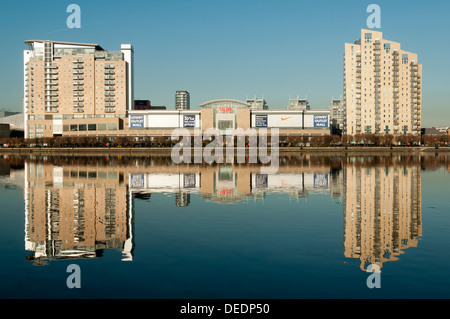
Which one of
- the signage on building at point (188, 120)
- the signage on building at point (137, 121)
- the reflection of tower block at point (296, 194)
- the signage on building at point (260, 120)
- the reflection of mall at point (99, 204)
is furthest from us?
the signage on building at point (137, 121)

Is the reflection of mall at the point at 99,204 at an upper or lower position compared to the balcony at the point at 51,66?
lower

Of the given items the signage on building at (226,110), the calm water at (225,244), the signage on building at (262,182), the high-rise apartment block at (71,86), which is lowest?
the calm water at (225,244)

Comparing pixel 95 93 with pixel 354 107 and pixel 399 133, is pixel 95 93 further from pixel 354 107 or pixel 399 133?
pixel 399 133

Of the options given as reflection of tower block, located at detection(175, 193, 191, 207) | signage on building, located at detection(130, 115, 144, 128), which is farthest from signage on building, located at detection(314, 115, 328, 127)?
reflection of tower block, located at detection(175, 193, 191, 207)

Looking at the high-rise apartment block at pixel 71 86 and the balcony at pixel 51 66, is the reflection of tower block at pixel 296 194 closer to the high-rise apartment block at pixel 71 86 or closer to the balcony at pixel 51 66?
the high-rise apartment block at pixel 71 86

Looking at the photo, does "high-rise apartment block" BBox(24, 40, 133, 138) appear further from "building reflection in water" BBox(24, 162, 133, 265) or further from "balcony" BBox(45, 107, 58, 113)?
"building reflection in water" BBox(24, 162, 133, 265)

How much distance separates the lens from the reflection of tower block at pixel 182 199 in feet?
84.6

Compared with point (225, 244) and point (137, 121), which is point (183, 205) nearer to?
point (225, 244)

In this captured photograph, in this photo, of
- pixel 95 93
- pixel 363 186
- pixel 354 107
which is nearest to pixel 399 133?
pixel 354 107

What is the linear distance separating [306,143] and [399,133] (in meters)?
46.4

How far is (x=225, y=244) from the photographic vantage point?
15.5 metres

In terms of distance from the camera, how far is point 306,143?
5512 inches

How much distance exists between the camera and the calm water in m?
11.0

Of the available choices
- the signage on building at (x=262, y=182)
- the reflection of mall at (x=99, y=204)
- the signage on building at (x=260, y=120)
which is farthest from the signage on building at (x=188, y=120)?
the signage on building at (x=262, y=182)
